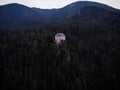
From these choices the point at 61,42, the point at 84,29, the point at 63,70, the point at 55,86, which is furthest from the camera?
the point at 84,29

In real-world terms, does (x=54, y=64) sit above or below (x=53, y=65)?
above

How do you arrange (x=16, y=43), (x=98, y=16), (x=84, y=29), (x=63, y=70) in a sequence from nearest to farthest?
(x=63, y=70)
(x=16, y=43)
(x=84, y=29)
(x=98, y=16)

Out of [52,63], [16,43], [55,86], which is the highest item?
[16,43]

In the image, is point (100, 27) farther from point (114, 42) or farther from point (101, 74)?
point (101, 74)

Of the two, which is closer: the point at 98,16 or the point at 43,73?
the point at 43,73

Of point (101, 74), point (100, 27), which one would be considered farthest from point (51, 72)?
point (100, 27)

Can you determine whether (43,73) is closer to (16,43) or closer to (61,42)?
(61,42)

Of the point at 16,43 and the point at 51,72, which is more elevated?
the point at 16,43

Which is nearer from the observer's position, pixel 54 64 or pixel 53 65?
pixel 54 64
